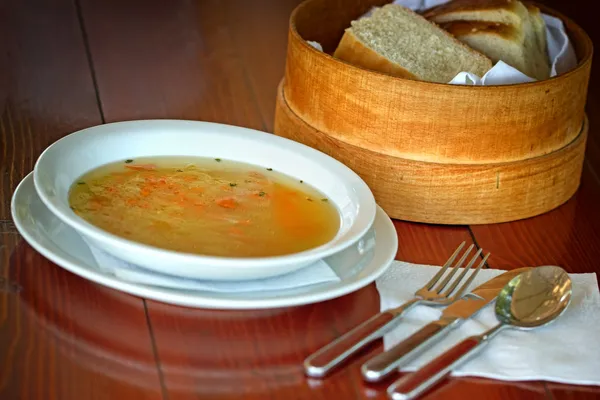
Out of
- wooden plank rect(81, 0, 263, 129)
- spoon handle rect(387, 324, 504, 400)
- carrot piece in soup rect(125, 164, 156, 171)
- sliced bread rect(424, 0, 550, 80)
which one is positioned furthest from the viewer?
wooden plank rect(81, 0, 263, 129)

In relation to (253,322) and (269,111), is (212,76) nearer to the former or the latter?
(269,111)

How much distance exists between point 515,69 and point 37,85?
0.79 m

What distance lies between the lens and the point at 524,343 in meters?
0.96

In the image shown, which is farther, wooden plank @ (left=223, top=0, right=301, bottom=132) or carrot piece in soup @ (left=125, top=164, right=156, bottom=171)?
wooden plank @ (left=223, top=0, right=301, bottom=132)

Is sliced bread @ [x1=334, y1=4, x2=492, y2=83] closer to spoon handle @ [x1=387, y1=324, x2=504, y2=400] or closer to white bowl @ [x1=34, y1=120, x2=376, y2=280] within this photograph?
white bowl @ [x1=34, y1=120, x2=376, y2=280]

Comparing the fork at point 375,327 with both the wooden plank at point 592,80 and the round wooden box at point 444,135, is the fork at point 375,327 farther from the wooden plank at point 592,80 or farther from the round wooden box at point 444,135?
the wooden plank at point 592,80

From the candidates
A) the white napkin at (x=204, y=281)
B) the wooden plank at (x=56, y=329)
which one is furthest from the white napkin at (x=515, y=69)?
the wooden plank at (x=56, y=329)

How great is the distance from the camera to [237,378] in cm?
89

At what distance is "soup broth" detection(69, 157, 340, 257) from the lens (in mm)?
987

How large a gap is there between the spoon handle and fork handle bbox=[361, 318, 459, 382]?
0.02 meters

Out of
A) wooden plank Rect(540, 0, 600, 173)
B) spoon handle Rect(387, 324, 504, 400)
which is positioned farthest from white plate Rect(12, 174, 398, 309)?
wooden plank Rect(540, 0, 600, 173)

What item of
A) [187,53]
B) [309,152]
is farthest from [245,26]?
[309,152]

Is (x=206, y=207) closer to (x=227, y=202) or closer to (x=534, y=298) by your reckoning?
(x=227, y=202)

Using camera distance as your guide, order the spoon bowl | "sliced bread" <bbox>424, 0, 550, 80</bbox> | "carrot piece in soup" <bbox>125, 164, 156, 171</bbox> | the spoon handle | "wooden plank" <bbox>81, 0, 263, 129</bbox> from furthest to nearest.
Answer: "wooden plank" <bbox>81, 0, 263, 129</bbox>, "sliced bread" <bbox>424, 0, 550, 80</bbox>, "carrot piece in soup" <bbox>125, 164, 156, 171</bbox>, the spoon bowl, the spoon handle
